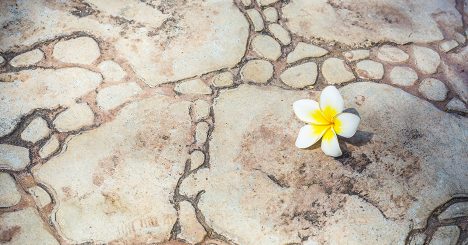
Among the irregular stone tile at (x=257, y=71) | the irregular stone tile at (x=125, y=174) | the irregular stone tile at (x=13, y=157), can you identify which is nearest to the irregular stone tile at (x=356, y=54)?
the irregular stone tile at (x=257, y=71)

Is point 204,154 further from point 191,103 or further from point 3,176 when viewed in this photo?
point 3,176

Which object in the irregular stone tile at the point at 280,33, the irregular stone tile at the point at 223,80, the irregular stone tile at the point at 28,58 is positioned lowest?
the irregular stone tile at the point at 223,80

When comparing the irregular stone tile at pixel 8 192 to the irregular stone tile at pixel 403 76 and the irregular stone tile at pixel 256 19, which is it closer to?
the irregular stone tile at pixel 256 19

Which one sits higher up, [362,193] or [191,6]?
[191,6]

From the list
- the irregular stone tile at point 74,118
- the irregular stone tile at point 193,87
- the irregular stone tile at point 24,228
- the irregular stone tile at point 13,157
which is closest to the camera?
the irregular stone tile at point 24,228

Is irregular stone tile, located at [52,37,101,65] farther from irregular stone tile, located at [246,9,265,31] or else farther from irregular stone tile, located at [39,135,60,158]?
irregular stone tile, located at [246,9,265,31]

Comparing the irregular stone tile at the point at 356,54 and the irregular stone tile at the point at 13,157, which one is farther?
the irregular stone tile at the point at 356,54

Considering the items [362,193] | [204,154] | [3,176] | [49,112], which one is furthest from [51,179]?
[362,193]

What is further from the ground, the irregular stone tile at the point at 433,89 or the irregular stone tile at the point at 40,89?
the irregular stone tile at the point at 40,89
